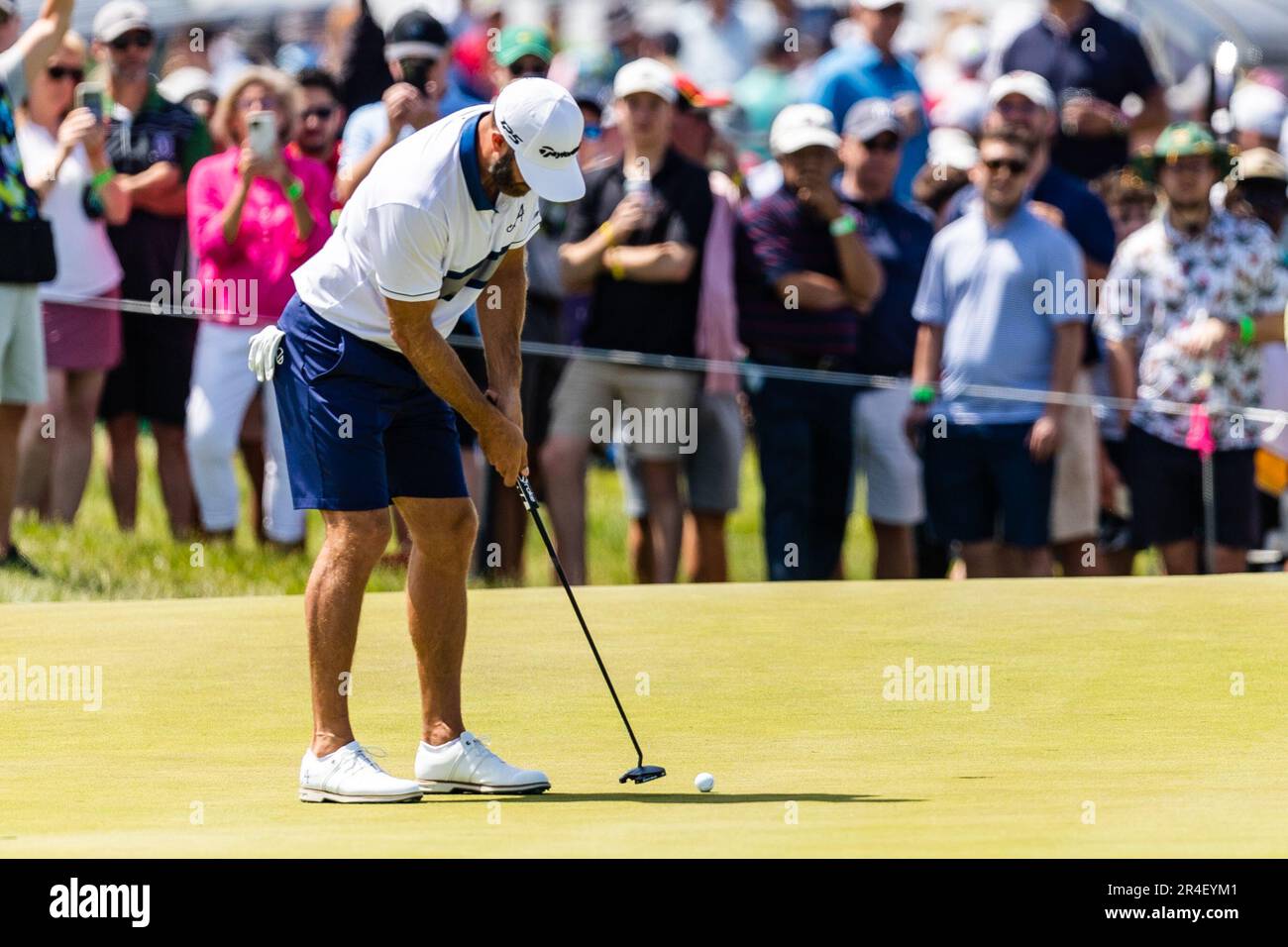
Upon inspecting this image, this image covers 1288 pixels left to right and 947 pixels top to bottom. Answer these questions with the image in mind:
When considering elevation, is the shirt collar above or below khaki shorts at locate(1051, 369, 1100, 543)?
above

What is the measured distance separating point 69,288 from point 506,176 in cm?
590

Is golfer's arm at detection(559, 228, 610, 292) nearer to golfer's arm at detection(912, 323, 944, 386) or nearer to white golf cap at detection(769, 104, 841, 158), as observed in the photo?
white golf cap at detection(769, 104, 841, 158)

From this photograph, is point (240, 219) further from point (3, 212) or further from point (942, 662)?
point (942, 662)

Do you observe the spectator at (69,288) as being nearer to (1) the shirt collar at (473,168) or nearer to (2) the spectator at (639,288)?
(2) the spectator at (639,288)

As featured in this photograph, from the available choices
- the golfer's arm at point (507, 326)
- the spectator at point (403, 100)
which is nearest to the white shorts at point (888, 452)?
the spectator at point (403, 100)

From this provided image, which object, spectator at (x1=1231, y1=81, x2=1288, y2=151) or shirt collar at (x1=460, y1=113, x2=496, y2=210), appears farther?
spectator at (x1=1231, y1=81, x2=1288, y2=151)

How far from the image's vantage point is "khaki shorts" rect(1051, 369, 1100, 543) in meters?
11.1

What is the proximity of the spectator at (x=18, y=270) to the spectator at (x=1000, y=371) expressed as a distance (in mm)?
3923

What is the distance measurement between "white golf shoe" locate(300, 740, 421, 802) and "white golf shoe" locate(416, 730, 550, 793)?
21cm

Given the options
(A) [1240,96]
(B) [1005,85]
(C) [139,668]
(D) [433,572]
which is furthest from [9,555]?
(A) [1240,96]

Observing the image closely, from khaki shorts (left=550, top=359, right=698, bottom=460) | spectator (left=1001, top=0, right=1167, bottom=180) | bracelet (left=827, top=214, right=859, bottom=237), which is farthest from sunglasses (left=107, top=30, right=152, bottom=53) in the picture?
spectator (left=1001, top=0, right=1167, bottom=180)

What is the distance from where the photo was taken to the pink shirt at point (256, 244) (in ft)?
37.3

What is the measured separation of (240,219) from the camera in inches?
447
